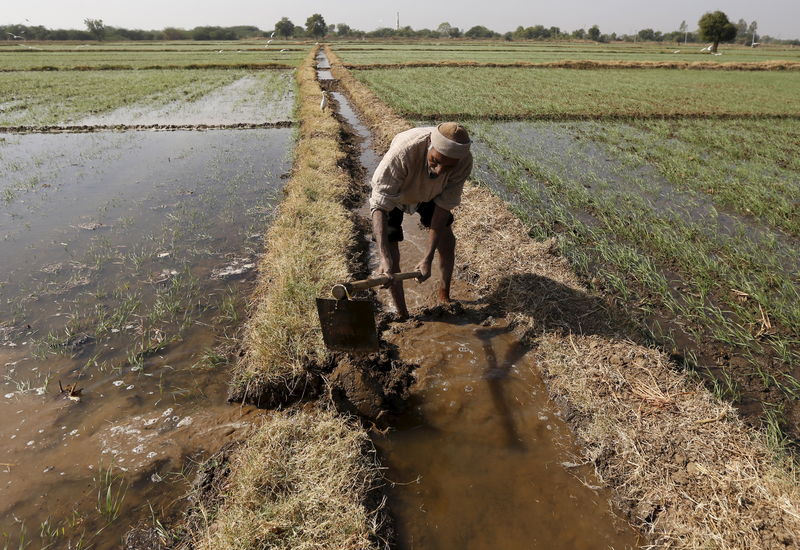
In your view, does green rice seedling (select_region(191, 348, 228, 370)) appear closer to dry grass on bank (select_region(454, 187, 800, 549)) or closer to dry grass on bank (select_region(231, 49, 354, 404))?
dry grass on bank (select_region(231, 49, 354, 404))

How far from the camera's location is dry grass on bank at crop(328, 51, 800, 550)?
1.87 metres

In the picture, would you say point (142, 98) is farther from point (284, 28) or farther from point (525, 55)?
point (284, 28)

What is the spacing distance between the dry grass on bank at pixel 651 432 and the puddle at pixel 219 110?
10.2 meters

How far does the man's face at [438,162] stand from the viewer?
2.60 m

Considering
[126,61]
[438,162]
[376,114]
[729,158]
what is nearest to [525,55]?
[376,114]

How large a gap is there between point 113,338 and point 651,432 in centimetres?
377

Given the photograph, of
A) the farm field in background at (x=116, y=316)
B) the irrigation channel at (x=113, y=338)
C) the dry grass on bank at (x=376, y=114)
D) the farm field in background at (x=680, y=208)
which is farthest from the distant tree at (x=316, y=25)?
the irrigation channel at (x=113, y=338)

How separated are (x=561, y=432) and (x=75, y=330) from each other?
12.1 feet

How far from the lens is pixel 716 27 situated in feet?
143

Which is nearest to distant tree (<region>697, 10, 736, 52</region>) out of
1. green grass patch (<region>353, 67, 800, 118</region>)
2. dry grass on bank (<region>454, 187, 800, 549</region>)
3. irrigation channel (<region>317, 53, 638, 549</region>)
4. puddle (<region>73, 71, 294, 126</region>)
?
green grass patch (<region>353, 67, 800, 118</region>)

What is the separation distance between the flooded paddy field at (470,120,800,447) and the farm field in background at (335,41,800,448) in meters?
0.02

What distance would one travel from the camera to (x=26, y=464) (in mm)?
2285

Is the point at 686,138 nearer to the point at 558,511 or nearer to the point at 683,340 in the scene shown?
the point at 683,340

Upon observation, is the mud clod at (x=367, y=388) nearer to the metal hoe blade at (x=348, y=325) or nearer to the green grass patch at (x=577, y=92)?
the metal hoe blade at (x=348, y=325)
